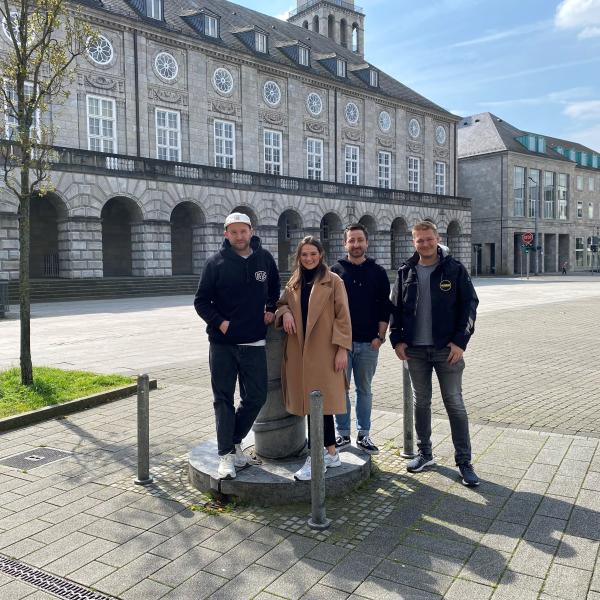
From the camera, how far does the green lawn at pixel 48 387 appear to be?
7.43 metres

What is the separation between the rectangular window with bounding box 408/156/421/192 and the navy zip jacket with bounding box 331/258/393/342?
48994 millimetres

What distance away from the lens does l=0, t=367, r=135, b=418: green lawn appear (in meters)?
7.43

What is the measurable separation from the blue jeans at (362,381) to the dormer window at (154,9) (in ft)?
116

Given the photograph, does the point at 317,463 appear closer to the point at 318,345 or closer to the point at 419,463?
the point at 318,345

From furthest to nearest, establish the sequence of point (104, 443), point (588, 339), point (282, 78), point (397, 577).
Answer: point (282, 78) → point (588, 339) → point (104, 443) → point (397, 577)

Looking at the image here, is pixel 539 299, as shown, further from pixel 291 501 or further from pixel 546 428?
pixel 291 501

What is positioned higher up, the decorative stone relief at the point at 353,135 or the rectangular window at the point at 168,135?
the decorative stone relief at the point at 353,135

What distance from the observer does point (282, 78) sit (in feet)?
138

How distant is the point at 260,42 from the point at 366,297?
132ft

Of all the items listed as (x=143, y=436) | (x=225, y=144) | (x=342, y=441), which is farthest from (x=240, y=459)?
(x=225, y=144)

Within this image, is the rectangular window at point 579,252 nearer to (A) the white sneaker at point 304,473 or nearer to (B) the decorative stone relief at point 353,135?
(B) the decorative stone relief at point 353,135

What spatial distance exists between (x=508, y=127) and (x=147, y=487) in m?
71.0

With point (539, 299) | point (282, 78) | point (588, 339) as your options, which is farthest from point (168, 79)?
point (588, 339)

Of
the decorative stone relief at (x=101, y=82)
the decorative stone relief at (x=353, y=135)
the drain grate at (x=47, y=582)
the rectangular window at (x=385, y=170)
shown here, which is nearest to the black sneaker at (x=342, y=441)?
the drain grate at (x=47, y=582)
